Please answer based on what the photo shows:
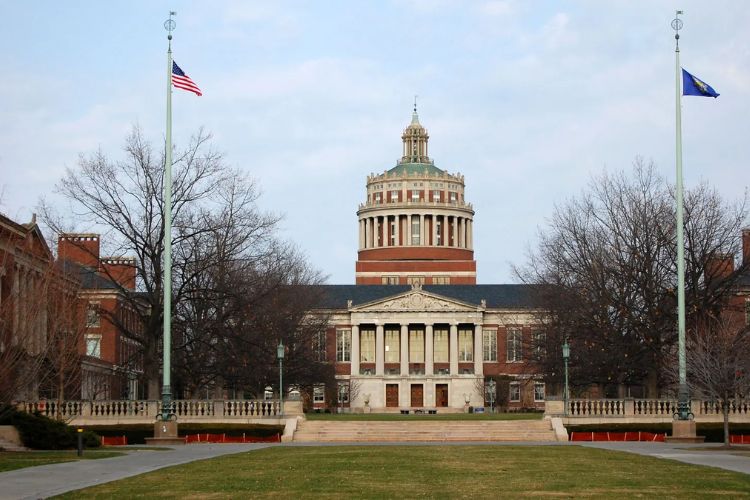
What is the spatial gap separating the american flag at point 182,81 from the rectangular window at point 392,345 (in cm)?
10614

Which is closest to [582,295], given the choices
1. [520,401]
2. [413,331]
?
[520,401]

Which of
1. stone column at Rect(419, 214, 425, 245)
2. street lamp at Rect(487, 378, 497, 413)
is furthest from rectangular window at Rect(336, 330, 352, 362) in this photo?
stone column at Rect(419, 214, 425, 245)

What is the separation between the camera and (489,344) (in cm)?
15725

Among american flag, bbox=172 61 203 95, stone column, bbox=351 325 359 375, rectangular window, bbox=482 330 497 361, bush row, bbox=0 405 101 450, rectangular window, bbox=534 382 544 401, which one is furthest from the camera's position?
rectangular window, bbox=482 330 497 361

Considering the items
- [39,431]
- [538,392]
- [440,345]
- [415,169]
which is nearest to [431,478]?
[39,431]

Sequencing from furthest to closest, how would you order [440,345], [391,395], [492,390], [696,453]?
[440,345], [391,395], [492,390], [696,453]

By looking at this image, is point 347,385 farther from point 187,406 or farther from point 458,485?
point 458,485

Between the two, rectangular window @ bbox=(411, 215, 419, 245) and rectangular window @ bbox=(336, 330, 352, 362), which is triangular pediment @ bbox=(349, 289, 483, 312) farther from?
rectangular window @ bbox=(411, 215, 419, 245)

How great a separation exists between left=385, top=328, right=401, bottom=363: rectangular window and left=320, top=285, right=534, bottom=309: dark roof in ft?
14.8

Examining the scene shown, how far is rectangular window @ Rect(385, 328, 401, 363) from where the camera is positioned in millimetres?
157375

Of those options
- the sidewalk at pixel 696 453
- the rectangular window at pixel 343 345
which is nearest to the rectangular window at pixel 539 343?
the sidewalk at pixel 696 453

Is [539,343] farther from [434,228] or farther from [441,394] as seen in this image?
[434,228]

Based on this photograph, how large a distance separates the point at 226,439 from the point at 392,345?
101 meters

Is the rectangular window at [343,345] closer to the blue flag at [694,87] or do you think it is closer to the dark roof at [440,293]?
the dark roof at [440,293]
